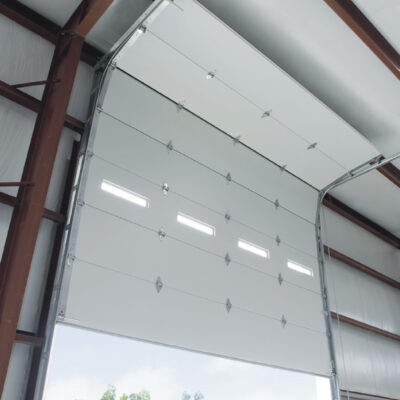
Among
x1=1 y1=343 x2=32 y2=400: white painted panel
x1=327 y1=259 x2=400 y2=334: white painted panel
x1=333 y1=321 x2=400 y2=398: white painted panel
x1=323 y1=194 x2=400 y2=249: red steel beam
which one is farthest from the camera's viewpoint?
x1=323 y1=194 x2=400 y2=249: red steel beam

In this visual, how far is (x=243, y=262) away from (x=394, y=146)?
461 cm

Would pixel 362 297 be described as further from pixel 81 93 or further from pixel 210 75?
pixel 81 93

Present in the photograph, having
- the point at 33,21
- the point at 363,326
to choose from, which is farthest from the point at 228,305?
the point at 33,21

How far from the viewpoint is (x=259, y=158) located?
960 cm

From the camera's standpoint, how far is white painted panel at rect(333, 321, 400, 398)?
10.3 meters

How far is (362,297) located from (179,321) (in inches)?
279

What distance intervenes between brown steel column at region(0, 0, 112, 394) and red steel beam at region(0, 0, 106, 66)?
0.20m

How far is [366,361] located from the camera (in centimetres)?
1110

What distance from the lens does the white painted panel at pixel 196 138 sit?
7.58m

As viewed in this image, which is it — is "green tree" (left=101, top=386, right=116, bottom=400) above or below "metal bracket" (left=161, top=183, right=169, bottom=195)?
below

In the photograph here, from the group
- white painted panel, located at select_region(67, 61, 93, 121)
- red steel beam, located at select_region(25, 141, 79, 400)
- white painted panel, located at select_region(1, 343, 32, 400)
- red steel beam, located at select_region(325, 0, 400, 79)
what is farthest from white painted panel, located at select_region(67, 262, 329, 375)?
red steel beam, located at select_region(325, 0, 400, 79)

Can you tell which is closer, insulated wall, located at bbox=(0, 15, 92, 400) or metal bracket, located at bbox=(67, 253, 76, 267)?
insulated wall, located at bbox=(0, 15, 92, 400)

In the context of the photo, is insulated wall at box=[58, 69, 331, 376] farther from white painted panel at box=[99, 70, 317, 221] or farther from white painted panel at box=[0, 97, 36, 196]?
white painted panel at box=[0, 97, 36, 196]

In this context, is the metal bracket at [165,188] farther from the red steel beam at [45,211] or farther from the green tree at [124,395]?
the green tree at [124,395]
